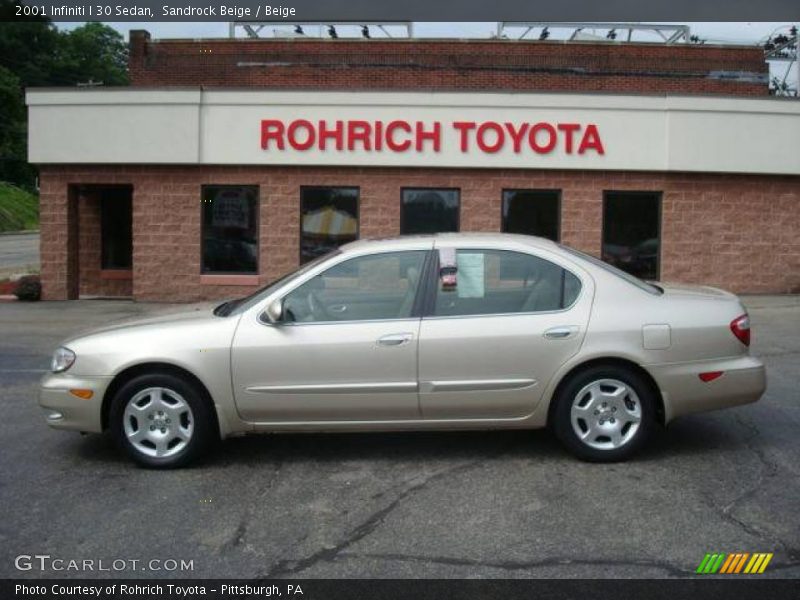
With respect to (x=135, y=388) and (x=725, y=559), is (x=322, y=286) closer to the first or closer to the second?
(x=135, y=388)

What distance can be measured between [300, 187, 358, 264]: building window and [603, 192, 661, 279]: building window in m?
4.64

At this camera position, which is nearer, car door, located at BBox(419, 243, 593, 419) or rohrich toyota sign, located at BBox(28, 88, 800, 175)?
car door, located at BBox(419, 243, 593, 419)

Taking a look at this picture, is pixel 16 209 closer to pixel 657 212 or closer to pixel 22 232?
pixel 22 232

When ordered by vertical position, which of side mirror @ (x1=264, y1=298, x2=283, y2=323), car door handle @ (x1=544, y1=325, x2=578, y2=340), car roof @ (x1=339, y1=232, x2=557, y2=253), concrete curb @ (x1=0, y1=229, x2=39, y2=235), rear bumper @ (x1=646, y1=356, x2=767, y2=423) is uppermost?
concrete curb @ (x1=0, y1=229, x2=39, y2=235)

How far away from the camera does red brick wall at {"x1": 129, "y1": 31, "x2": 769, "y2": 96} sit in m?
17.9

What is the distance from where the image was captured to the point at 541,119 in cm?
1554

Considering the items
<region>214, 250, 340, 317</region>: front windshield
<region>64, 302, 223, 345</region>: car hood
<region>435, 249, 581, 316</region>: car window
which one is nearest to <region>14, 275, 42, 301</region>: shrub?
<region>64, 302, 223, 345</region>: car hood

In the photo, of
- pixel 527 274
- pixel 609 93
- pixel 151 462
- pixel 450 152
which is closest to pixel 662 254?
pixel 609 93

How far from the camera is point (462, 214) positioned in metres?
15.8

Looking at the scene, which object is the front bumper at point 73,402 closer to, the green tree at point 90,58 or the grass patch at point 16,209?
the grass patch at point 16,209

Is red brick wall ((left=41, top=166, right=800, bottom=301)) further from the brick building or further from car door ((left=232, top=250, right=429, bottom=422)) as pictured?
car door ((left=232, top=250, right=429, bottom=422))

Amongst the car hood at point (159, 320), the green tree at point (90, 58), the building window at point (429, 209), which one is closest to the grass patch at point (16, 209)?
the green tree at point (90, 58)

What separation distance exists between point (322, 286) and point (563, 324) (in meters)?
1.61

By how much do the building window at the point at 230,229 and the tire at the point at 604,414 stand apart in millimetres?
11064
